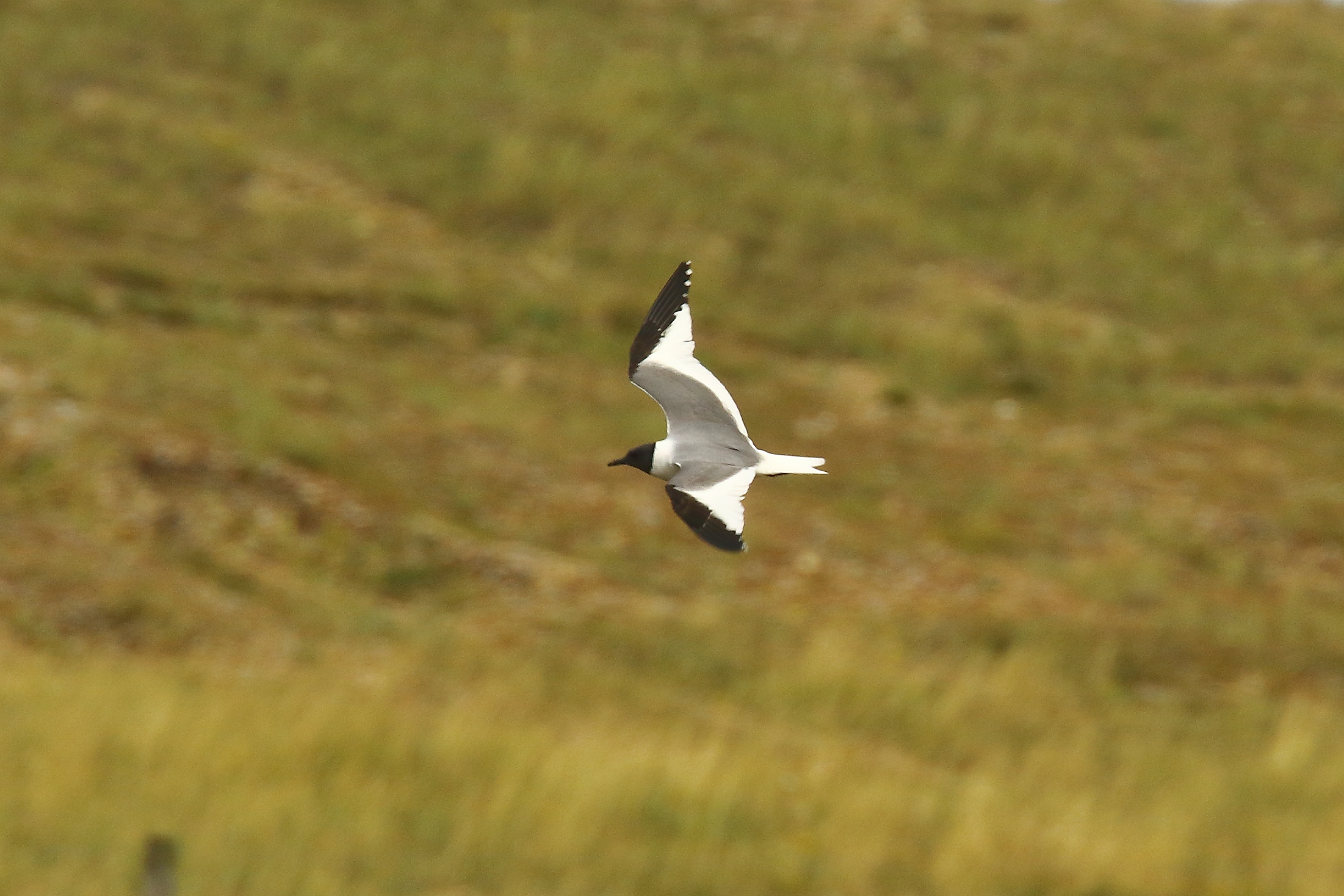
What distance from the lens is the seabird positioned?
3.68m

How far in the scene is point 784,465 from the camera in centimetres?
390

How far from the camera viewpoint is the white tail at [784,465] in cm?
377

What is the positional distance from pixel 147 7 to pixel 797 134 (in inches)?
350

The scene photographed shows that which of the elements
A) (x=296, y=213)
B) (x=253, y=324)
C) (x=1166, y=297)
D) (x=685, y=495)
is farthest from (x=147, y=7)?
(x=685, y=495)

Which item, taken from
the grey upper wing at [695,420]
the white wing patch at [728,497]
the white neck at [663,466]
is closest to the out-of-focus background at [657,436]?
the grey upper wing at [695,420]

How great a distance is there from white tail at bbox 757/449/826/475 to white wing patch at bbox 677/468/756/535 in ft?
0.13

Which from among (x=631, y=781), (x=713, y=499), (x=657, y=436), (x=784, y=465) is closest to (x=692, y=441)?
(x=784, y=465)

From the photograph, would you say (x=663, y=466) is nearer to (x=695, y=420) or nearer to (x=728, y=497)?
(x=728, y=497)

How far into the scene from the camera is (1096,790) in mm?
8172

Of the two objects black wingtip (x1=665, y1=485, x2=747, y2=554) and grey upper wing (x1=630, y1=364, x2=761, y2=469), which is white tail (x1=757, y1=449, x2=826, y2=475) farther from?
black wingtip (x1=665, y1=485, x2=747, y2=554)

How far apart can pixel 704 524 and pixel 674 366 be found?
3.64 feet

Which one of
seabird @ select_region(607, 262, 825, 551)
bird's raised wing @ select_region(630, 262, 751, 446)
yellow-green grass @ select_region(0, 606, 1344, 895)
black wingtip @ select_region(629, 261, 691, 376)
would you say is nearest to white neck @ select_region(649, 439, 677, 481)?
seabird @ select_region(607, 262, 825, 551)

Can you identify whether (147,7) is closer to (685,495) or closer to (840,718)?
(840,718)

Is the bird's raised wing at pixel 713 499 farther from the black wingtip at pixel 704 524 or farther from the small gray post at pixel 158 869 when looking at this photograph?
the small gray post at pixel 158 869
